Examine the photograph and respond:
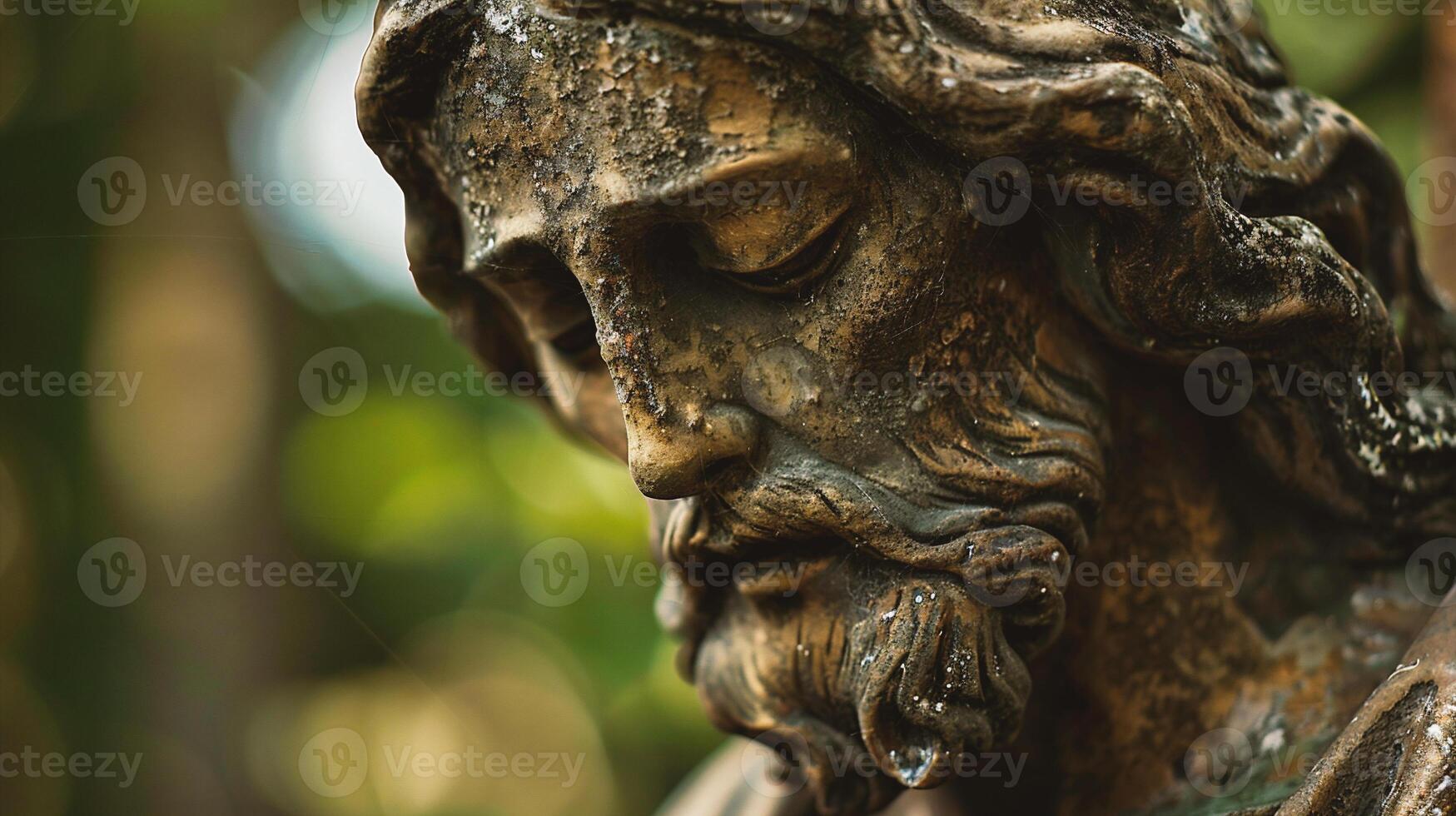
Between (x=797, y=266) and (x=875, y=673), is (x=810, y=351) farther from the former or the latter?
(x=875, y=673)

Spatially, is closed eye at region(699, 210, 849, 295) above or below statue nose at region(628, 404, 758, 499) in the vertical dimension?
above

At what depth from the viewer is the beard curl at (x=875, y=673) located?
105 centimetres

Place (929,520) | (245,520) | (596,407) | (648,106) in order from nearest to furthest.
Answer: (648,106)
(929,520)
(596,407)
(245,520)

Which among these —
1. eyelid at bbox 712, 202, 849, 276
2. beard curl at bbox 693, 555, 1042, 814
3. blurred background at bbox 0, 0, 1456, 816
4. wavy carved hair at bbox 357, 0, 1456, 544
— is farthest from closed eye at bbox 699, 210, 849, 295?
blurred background at bbox 0, 0, 1456, 816

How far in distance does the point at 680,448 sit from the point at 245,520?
289cm

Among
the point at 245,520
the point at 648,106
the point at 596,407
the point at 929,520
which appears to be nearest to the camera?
the point at 648,106

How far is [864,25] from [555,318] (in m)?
0.41

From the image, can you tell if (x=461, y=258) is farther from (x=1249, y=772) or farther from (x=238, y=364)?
(x=238, y=364)

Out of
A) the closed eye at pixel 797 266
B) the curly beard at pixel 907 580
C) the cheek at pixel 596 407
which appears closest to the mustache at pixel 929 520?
the curly beard at pixel 907 580

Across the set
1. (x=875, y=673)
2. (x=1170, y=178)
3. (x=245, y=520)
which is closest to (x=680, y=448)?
(x=875, y=673)

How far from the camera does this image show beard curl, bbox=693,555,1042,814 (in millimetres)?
1048

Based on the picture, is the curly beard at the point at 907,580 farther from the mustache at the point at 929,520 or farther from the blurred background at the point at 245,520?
the blurred background at the point at 245,520

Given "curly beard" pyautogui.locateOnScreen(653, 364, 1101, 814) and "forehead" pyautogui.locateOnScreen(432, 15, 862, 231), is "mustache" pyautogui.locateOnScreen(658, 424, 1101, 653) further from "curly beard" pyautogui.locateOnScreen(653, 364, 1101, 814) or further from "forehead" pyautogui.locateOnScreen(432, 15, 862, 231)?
"forehead" pyautogui.locateOnScreen(432, 15, 862, 231)

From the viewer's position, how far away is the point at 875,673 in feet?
3.47
